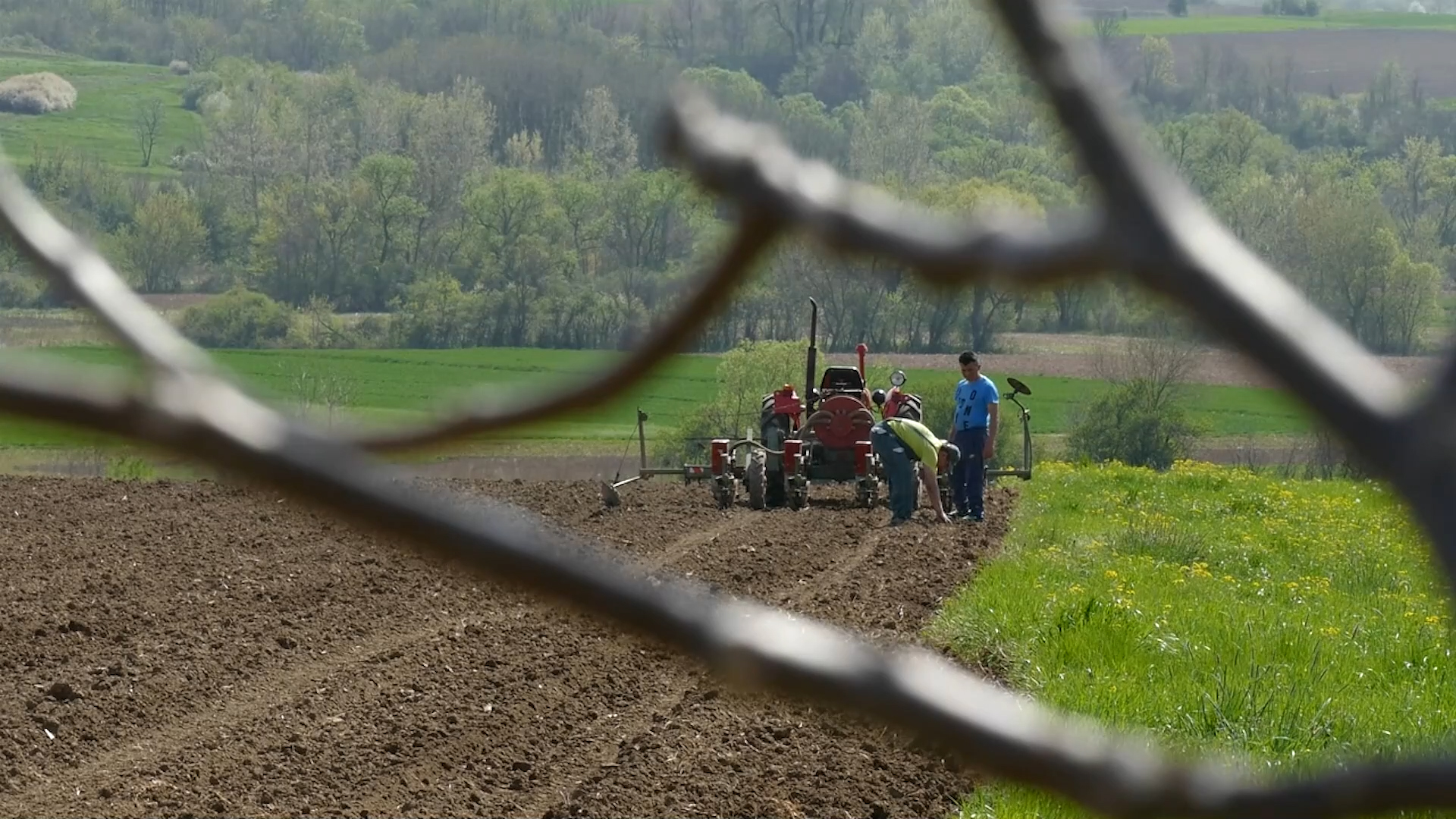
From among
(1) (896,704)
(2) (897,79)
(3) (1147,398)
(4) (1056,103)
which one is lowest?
(3) (1147,398)

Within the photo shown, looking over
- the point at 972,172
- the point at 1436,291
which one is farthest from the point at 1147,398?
the point at 972,172

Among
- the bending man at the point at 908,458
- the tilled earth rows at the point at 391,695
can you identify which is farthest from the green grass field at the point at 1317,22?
the tilled earth rows at the point at 391,695

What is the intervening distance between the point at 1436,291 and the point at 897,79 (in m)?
26.8

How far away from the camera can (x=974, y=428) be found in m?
15.2

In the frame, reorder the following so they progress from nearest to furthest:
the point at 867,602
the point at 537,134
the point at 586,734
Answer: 1. the point at 586,734
2. the point at 867,602
3. the point at 537,134

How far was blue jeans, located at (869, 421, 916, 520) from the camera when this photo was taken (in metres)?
14.9

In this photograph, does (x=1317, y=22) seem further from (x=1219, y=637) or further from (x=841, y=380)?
(x=1219, y=637)

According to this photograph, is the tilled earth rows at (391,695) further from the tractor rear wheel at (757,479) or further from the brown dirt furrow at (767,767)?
the tractor rear wheel at (757,479)

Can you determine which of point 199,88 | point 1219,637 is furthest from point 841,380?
point 199,88

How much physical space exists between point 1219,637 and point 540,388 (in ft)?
27.0

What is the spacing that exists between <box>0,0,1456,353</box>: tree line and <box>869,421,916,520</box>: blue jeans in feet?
5.51

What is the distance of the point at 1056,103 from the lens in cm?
78

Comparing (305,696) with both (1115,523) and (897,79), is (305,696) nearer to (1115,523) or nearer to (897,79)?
(1115,523)

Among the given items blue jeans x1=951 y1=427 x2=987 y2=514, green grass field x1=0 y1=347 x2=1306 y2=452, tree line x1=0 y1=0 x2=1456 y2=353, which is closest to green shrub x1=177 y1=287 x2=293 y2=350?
tree line x1=0 y1=0 x2=1456 y2=353
